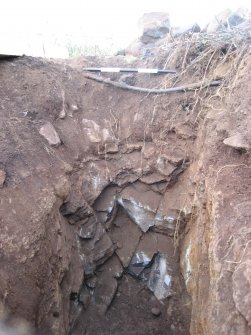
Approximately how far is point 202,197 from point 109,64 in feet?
8.06

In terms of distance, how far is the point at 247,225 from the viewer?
7.06 ft

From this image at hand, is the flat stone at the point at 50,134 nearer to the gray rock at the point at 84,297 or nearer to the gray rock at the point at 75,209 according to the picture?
the gray rock at the point at 75,209

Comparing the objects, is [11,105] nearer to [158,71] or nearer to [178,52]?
[158,71]

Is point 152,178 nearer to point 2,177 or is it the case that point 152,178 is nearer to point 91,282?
point 91,282

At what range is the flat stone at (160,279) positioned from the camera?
361cm

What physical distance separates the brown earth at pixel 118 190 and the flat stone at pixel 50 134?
0.04 ft

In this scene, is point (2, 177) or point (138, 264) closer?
point (2, 177)

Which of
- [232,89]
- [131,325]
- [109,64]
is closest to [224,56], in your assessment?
[232,89]

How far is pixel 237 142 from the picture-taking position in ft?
8.70

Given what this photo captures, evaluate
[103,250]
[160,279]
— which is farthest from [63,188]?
[160,279]

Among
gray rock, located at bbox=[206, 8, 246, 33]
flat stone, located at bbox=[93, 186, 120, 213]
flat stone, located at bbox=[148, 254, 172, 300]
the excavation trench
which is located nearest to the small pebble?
the excavation trench

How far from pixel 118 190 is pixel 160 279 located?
1.16 m

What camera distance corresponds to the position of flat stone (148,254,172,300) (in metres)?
3.61

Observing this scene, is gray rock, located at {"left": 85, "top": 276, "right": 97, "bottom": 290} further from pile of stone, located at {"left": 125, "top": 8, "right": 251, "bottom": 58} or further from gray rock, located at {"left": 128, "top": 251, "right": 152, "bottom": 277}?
pile of stone, located at {"left": 125, "top": 8, "right": 251, "bottom": 58}
